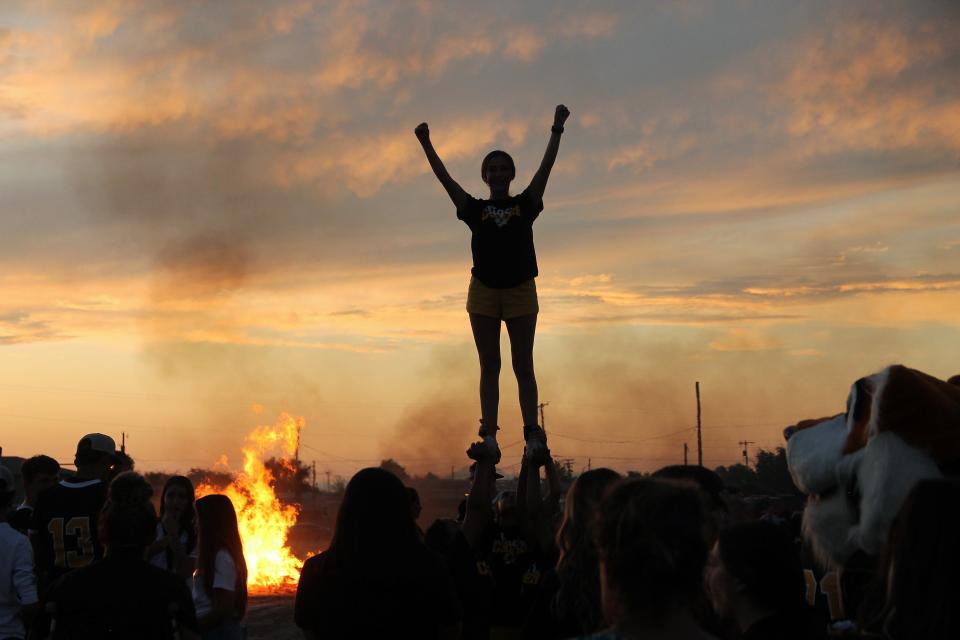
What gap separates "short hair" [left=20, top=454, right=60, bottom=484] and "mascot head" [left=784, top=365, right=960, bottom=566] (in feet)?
18.8

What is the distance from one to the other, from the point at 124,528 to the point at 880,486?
317cm

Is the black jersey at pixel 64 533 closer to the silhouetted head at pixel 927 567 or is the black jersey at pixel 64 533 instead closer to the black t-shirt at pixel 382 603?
the black t-shirt at pixel 382 603

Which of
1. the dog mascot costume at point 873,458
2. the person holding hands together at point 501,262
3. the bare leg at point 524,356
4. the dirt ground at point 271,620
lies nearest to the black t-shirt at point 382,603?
the dog mascot costume at point 873,458

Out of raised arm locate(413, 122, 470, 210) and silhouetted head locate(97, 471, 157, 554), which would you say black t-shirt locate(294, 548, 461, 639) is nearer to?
silhouetted head locate(97, 471, 157, 554)

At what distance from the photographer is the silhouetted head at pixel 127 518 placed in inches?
184

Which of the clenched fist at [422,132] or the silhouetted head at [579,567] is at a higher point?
the clenched fist at [422,132]

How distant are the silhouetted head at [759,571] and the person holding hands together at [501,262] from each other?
12.0 ft

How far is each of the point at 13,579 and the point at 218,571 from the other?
45.4 inches

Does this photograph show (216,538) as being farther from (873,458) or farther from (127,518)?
(873,458)

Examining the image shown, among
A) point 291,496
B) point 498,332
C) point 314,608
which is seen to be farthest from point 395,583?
point 291,496

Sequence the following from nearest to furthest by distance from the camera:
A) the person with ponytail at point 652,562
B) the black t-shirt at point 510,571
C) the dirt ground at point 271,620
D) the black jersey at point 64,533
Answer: the person with ponytail at point 652,562
the black t-shirt at point 510,571
the black jersey at point 64,533
the dirt ground at point 271,620

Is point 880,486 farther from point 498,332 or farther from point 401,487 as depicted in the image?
point 498,332

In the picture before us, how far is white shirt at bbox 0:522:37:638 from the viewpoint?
6.07 m

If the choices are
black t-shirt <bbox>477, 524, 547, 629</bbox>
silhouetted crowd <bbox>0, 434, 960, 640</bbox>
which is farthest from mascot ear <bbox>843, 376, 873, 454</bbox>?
black t-shirt <bbox>477, 524, 547, 629</bbox>
